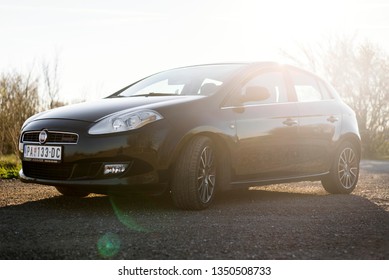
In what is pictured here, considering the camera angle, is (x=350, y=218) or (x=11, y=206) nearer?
(x=350, y=218)

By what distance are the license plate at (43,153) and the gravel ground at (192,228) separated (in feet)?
1.59

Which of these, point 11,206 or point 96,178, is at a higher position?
point 96,178

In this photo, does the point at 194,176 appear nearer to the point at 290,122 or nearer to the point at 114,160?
the point at 114,160

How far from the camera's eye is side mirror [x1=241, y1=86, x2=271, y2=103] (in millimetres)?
6141

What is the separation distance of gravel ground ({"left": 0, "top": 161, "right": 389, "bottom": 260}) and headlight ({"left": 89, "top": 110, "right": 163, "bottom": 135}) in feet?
2.50

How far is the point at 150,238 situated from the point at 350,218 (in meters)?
2.05

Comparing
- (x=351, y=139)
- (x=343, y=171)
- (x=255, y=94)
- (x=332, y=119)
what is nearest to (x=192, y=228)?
(x=255, y=94)

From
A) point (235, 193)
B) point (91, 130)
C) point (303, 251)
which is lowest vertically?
point (235, 193)

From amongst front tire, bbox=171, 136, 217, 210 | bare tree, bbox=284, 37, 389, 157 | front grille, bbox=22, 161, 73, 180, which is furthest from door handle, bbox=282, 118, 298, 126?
bare tree, bbox=284, 37, 389, 157

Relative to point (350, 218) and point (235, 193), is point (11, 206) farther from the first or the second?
point (350, 218)

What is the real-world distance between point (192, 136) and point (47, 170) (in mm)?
1363
